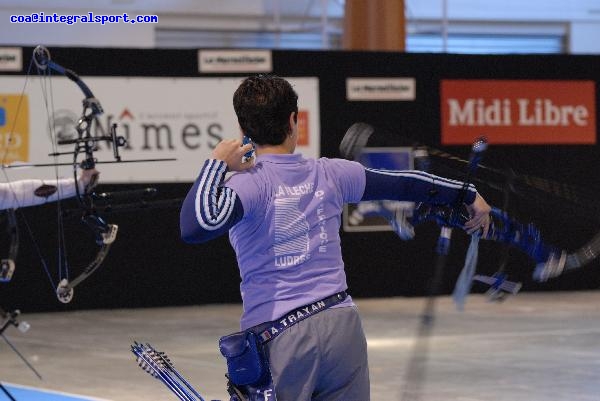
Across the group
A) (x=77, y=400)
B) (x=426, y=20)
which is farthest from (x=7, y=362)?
(x=426, y=20)

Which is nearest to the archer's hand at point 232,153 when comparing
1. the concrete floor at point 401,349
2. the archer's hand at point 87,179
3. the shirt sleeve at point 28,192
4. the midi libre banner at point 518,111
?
the concrete floor at point 401,349

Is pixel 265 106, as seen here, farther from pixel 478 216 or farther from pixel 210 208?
pixel 478 216

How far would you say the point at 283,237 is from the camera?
9.82ft

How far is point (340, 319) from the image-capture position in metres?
2.99

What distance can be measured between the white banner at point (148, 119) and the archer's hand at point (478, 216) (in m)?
7.52

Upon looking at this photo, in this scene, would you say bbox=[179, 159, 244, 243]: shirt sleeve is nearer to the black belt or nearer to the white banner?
the black belt

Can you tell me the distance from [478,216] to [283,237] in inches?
25.1

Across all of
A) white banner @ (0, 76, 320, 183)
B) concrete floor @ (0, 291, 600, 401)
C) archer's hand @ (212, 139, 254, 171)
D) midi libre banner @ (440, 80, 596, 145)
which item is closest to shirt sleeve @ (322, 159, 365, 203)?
archer's hand @ (212, 139, 254, 171)

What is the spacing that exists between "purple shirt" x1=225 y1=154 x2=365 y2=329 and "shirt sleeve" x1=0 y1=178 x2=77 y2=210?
3.75 meters

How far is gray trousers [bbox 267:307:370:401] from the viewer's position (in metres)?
2.92

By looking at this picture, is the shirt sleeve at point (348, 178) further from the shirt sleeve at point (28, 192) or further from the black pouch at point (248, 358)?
the shirt sleeve at point (28, 192)

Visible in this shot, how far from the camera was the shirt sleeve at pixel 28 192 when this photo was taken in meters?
6.52

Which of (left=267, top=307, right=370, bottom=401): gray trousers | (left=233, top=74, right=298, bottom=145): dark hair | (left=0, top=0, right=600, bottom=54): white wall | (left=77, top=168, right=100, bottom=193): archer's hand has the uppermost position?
(left=0, top=0, right=600, bottom=54): white wall

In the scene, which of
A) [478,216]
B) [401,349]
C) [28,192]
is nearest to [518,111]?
[401,349]
